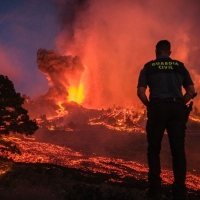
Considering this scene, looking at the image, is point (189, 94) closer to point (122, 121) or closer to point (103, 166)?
point (103, 166)

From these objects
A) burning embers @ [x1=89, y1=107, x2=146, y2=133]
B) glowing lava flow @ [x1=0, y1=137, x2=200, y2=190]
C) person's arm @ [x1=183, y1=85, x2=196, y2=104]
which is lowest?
glowing lava flow @ [x1=0, y1=137, x2=200, y2=190]

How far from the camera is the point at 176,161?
169 inches

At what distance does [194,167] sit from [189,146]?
63.4 feet

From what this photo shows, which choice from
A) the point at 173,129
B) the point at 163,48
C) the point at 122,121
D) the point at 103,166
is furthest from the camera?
the point at 122,121

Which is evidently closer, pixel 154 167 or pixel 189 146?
pixel 154 167

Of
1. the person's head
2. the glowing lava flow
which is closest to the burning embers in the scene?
the glowing lava flow

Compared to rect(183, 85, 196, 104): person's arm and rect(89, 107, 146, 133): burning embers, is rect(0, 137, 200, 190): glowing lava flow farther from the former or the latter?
rect(89, 107, 146, 133): burning embers

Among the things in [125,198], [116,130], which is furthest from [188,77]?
[116,130]

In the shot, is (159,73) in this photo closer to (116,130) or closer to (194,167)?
(194,167)

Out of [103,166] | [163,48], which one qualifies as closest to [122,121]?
[103,166]

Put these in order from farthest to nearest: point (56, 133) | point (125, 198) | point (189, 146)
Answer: point (56, 133)
point (189, 146)
point (125, 198)

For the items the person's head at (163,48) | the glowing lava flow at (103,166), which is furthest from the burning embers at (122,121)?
the person's head at (163,48)

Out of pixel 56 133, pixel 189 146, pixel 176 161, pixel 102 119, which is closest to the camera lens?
pixel 176 161

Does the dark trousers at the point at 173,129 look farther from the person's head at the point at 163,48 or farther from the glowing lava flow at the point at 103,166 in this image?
the glowing lava flow at the point at 103,166
